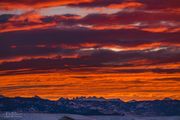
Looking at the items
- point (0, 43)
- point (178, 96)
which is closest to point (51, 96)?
point (0, 43)

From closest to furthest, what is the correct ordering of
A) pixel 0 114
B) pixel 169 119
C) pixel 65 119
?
pixel 65 119 → pixel 0 114 → pixel 169 119

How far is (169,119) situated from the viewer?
27.8m

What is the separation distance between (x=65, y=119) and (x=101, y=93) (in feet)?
7.53

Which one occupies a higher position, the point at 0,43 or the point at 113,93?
the point at 0,43

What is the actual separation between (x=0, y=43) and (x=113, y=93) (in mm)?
5879

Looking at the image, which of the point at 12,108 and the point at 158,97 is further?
the point at 12,108

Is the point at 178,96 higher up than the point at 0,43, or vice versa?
the point at 0,43

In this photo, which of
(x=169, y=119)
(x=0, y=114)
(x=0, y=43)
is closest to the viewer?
(x=0, y=43)

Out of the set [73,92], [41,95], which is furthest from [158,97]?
[41,95]

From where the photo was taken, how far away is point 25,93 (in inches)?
859

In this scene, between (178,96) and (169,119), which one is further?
(169,119)

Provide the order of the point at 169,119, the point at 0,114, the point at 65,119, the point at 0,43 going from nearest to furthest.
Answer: the point at 0,43 → the point at 65,119 → the point at 0,114 → the point at 169,119

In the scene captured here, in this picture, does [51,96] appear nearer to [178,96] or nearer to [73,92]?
[73,92]

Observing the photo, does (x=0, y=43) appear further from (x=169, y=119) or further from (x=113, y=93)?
(x=169, y=119)
